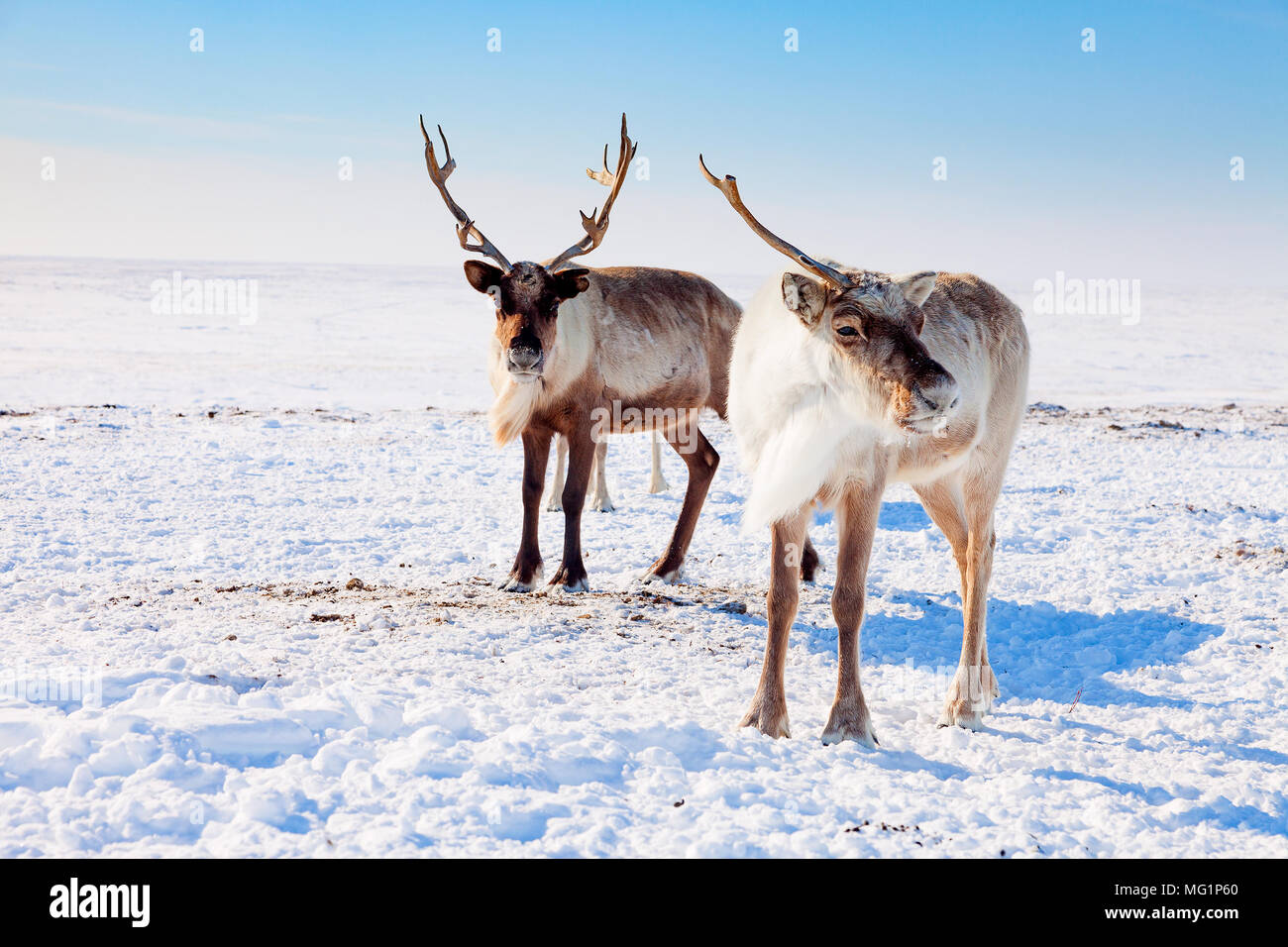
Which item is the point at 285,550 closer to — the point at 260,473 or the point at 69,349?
the point at 260,473

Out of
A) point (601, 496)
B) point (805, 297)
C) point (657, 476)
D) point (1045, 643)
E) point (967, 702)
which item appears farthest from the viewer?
point (657, 476)

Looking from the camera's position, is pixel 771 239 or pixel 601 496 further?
pixel 601 496

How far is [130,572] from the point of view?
659 cm

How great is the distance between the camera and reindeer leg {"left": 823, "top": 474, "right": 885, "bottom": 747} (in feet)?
14.4

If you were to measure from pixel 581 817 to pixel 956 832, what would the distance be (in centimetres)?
126

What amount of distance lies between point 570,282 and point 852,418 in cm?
305

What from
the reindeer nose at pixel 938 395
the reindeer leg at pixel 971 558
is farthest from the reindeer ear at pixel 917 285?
the reindeer leg at pixel 971 558

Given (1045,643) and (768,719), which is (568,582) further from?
(1045,643)

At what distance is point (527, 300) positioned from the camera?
6637 millimetres

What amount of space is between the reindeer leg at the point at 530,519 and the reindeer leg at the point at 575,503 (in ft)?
0.60

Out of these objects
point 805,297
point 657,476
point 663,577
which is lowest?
point 663,577

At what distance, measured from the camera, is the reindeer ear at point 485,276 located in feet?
22.2

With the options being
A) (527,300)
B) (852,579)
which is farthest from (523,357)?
(852,579)
